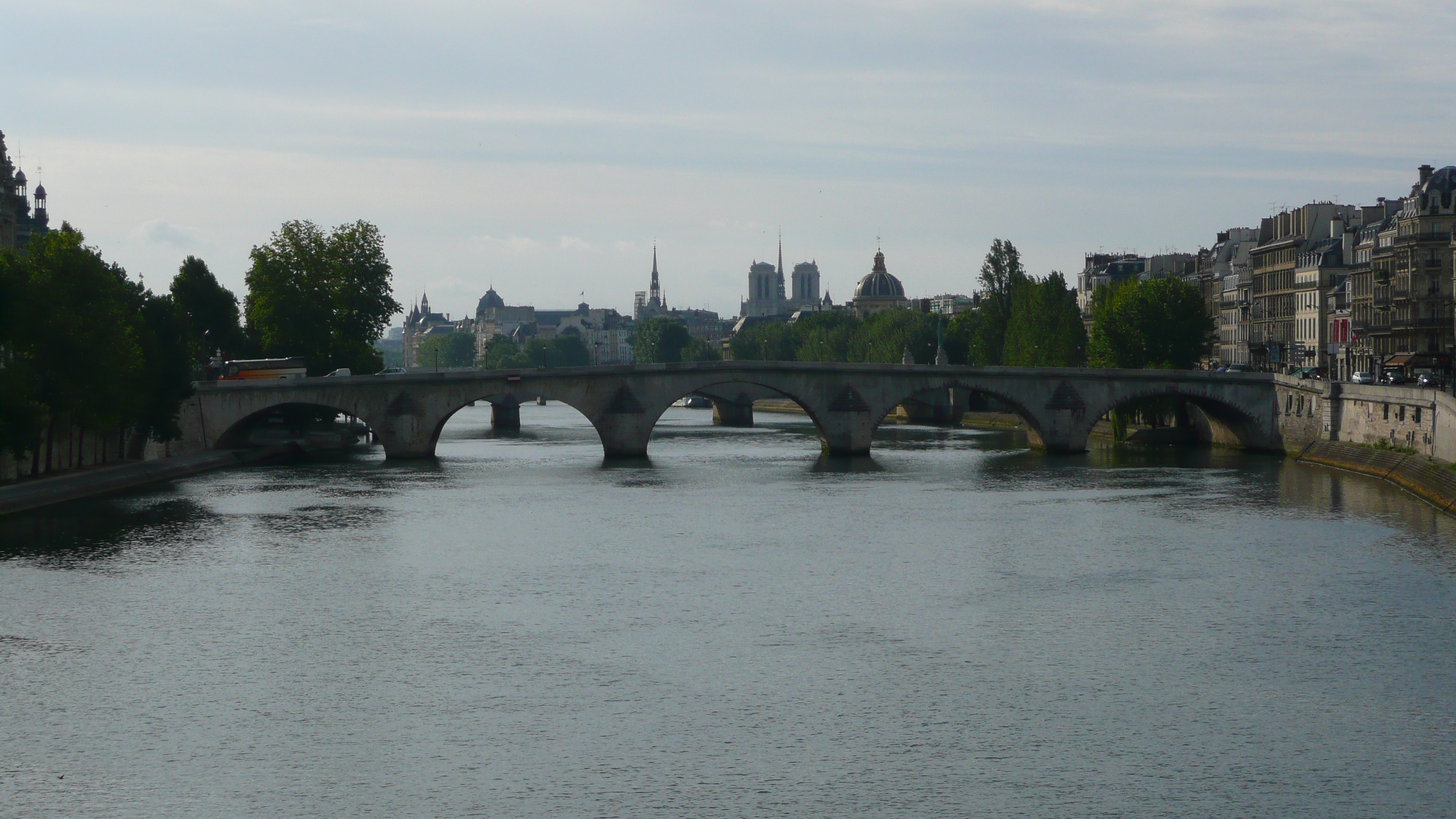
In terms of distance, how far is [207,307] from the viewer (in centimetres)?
8912

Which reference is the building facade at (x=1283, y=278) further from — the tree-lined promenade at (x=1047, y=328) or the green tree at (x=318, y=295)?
the green tree at (x=318, y=295)

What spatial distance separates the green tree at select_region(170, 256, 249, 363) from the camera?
88.2 metres

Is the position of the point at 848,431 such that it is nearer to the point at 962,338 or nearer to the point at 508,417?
the point at 508,417

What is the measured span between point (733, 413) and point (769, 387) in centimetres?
4542

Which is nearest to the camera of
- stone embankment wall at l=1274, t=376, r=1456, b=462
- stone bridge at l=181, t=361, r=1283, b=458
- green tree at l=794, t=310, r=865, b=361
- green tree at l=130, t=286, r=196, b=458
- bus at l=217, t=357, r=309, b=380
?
stone embankment wall at l=1274, t=376, r=1456, b=462

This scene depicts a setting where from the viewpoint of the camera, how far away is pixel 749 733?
88.7 feet

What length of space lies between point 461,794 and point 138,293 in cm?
5435

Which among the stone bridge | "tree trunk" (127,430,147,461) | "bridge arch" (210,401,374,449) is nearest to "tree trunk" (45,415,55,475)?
"tree trunk" (127,430,147,461)

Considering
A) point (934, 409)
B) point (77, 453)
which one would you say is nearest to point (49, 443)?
point (77, 453)

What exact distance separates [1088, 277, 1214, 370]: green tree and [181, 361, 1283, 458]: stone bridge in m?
8.69

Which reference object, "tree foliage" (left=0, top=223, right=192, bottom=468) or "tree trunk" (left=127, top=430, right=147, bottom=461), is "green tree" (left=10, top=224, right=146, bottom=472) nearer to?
"tree foliage" (left=0, top=223, right=192, bottom=468)

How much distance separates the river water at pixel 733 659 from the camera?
24438mm

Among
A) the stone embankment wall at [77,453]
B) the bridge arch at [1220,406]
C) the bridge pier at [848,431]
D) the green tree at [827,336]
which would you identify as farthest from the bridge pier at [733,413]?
the stone embankment wall at [77,453]

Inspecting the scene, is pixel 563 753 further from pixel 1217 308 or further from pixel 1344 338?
pixel 1217 308
